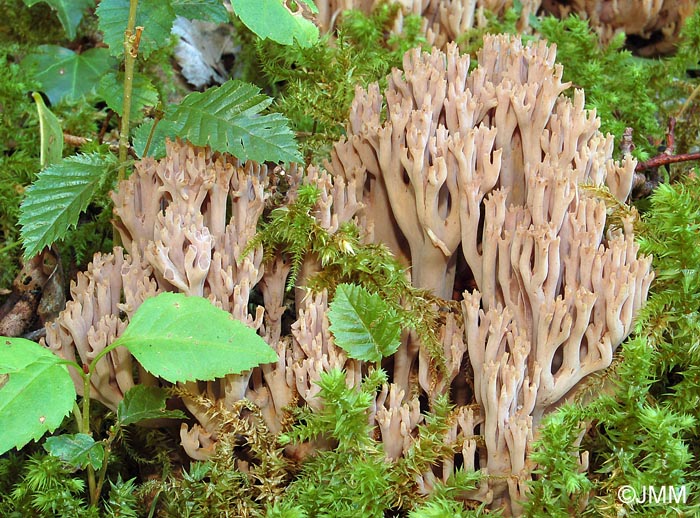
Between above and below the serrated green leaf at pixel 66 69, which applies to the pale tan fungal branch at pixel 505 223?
below

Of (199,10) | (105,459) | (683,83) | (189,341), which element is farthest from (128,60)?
(683,83)

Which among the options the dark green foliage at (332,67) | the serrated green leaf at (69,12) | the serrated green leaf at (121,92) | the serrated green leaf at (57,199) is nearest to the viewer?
the serrated green leaf at (57,199)

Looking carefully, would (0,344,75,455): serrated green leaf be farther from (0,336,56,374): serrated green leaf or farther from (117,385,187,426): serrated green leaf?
(117,385,187,426): serrated green leaf

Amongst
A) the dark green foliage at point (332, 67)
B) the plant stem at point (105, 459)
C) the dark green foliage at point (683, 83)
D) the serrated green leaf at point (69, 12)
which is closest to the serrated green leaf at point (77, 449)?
the plant stem at point (105, 459)

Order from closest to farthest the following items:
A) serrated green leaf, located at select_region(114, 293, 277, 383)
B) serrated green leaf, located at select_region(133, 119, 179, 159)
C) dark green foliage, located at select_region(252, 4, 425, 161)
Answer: serrated green leaf, located at select_region(114, 293, 277, 383)
serrated green leaf, located at select_region(133, 119, 179, 159)
dark green foliage, located at select_region(252, 4, 425, 161)

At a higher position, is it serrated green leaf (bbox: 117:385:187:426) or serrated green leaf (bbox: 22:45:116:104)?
serrated green leaf (bbox: 22:45:116:104)

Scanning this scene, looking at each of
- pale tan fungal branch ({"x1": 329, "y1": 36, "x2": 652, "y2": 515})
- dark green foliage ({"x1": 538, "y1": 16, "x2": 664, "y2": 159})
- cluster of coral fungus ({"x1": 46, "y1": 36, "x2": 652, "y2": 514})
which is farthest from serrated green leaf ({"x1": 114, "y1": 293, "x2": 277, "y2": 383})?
dark green foliage ({"x1": 538, "y1": 16, "x2": 664, "y2": 159})

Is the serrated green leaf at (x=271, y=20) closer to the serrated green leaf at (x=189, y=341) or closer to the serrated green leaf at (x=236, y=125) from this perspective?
the serrated green leaf at (x=236, y=125)
